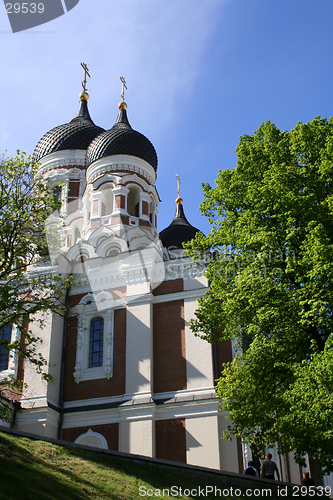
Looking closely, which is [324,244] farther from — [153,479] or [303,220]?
[153,479]

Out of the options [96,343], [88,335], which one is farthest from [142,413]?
[88,335]

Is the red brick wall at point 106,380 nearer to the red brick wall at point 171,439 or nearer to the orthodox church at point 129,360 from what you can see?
the orthodox church at point 129,360

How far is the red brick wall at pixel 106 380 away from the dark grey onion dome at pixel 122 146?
7900 mm

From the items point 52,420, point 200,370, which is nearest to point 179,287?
point 200,370

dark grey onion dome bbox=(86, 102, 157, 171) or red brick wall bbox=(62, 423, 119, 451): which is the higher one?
dark grey onion dome bbox=(86, 102, 157, 171)

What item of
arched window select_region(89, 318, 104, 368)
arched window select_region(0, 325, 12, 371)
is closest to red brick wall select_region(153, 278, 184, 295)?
arched window select_region(89, 318, 104, 368)

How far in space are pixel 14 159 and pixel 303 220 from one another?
6.77 meters

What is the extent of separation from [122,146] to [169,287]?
304 inches

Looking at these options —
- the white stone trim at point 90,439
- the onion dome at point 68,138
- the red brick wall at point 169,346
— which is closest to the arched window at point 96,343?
the red brick wall at point 169,346

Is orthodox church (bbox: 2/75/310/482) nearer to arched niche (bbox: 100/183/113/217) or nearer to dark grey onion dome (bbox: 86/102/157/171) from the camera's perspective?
arched niche (bbox: 100/183/113/217)

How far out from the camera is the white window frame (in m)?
16.2

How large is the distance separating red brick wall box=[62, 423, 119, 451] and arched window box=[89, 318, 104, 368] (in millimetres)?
1974

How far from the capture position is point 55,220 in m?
22.9

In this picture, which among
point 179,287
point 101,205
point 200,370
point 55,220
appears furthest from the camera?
point 55,220
